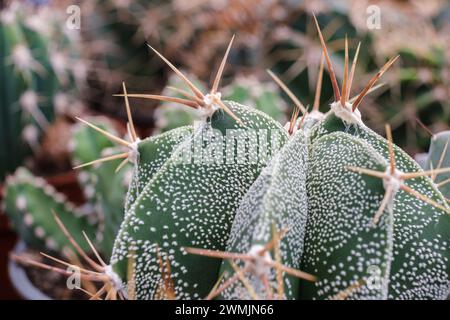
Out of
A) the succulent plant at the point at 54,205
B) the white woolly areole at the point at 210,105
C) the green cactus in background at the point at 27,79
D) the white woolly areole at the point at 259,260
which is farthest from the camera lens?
the green cactus in background at the point at 27,79

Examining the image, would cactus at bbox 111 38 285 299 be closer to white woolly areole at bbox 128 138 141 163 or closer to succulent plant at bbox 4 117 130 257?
white woolly areole at bbox 128 138 141 163

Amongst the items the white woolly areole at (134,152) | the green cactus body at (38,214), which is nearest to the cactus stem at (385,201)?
the white woolly areole at (134,152)

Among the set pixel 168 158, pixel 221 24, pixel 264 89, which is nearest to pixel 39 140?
pixel 221 24

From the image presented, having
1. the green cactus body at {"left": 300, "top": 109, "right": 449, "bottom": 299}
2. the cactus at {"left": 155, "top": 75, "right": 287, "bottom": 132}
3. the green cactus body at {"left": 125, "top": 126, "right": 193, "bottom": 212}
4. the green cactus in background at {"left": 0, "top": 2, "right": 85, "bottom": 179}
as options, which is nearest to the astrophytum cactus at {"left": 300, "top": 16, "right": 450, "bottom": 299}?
the green cactus body at {"left": 300, "top": 109, "right": 449, "bottom": 299}

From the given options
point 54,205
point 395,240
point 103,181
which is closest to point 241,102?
point 103,181

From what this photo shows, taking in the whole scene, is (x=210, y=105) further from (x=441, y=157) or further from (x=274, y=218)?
(x=441, y=157)

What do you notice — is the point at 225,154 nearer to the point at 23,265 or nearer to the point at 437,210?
the point at 437,210

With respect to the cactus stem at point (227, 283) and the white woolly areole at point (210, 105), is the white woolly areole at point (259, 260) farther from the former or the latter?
the white woolly areole at point (210, 105)
